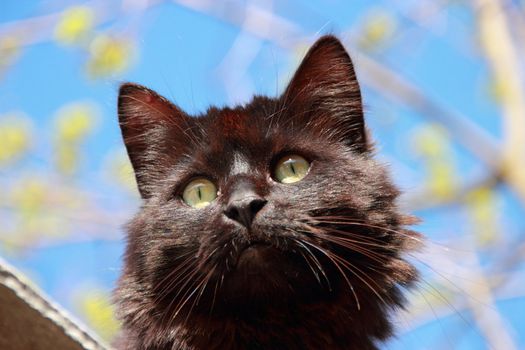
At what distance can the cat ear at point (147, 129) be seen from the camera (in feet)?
11.4

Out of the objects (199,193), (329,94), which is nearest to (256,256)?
(199,193)

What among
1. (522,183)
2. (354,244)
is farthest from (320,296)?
(522,183)

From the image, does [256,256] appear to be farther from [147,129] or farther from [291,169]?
[147,129]

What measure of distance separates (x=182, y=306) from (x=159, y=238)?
0.30 m

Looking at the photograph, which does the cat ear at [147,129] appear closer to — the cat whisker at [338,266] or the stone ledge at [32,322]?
the cat whisker at [338,266]

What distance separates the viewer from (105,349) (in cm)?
265

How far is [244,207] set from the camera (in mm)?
2693

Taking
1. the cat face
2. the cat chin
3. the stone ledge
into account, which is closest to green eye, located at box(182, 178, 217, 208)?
the cat face

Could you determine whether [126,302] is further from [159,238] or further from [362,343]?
[362,343]

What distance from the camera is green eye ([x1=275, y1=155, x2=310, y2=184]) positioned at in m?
3.04

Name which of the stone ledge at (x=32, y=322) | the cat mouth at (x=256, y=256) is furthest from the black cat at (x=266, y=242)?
the stone ledge at (x=32, y=322)

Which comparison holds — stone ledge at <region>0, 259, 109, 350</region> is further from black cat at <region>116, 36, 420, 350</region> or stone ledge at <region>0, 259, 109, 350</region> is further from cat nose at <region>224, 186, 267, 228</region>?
cat nose at <region>224, 186, 267, 228</region>

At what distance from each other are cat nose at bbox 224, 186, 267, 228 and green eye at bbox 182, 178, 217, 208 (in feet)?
0.93

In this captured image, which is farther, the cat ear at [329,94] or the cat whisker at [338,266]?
the cat ear at [329,94]
